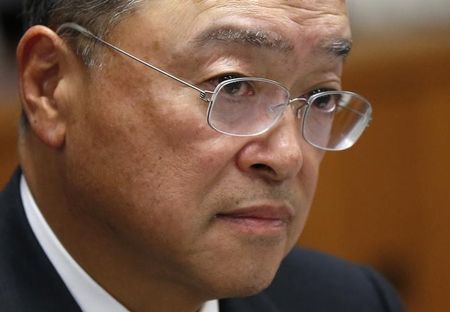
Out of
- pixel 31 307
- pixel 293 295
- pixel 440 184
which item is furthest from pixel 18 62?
pixel 440 184

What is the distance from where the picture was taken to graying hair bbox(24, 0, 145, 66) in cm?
189

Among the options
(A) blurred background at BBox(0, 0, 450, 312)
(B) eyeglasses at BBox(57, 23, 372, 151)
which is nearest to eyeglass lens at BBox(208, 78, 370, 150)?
(B) eyeglasses at BBox(57, 23, 372, 151)

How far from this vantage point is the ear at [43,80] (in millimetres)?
1967

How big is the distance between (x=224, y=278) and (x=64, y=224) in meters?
0.36

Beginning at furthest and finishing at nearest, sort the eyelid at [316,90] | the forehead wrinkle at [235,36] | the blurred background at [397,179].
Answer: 1. the blurred background at [397,179]
2. the eyelid at [316,90]
3. the forehead wrinkle at [235,36]

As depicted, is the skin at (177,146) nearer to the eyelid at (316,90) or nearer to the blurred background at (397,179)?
the eyelid at (316,90)

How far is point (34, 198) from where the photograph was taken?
210 centimetres

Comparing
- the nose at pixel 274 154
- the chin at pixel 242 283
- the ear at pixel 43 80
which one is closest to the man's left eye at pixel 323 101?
the nose at pixel 274 154

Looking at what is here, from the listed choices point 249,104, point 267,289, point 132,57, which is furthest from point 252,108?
point 267,289

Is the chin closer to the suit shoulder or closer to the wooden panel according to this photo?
the suit shoulder

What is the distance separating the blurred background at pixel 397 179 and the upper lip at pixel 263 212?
6.06ft

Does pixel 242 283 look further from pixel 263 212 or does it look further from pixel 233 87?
pixel 233 87

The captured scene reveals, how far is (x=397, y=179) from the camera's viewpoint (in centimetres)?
382

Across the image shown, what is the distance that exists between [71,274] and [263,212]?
1.37 feet
